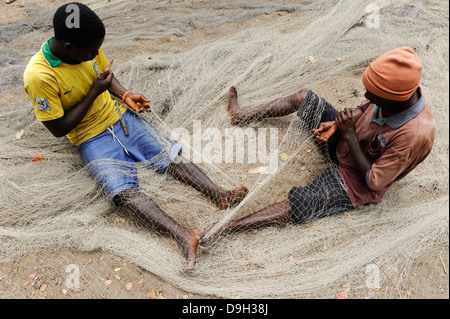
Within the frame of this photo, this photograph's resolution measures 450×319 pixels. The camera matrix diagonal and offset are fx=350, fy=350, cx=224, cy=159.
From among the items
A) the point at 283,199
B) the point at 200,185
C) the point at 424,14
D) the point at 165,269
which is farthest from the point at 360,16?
the point at 165,269

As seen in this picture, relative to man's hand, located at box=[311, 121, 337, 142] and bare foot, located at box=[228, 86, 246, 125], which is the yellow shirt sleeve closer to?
bare foot, located at box=[228, 86, 246, 125]

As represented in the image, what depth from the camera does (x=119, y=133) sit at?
3.07m

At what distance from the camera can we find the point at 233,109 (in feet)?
11.5

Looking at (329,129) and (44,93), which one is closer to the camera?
(44,93)

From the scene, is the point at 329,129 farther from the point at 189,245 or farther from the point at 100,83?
the point at 100,83

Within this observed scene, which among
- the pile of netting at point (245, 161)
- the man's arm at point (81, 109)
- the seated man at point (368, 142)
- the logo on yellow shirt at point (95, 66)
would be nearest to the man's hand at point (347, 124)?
the seated man at point (368, 142)

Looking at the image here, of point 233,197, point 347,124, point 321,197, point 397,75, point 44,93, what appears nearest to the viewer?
point 397,75

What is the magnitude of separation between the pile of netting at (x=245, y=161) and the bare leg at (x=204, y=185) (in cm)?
7

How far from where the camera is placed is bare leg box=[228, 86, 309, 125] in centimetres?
332

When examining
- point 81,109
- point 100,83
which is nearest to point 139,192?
point 81,109

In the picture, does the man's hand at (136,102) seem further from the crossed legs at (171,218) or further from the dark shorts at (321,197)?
the dark shorts at (321,197)

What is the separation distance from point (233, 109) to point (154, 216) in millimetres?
1367

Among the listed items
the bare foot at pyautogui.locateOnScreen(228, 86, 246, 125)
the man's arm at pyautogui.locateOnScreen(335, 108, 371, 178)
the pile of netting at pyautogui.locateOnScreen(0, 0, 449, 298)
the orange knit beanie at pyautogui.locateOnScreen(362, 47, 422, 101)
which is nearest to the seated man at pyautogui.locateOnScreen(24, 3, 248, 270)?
the pile of netting at pyautogui.locateOnScreen(0, 0, 449, 298)

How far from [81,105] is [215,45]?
6.48 ft
